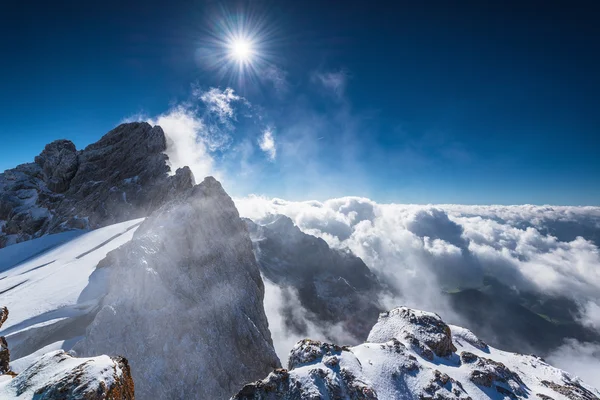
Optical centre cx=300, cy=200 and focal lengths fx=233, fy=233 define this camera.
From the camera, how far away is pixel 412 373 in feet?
80.9

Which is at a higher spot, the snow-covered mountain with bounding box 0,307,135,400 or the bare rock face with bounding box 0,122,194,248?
the bare rock face with bounding box 0,122,194,248

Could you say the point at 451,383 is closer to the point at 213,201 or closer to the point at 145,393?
the point at 145,393

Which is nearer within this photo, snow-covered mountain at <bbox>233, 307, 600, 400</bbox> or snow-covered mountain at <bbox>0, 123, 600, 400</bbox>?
snow-covered mountain at <bbox>0, 123, 600, 400</bbox>

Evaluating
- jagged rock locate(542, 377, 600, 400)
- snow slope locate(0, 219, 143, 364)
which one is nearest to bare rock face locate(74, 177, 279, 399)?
snow slope locate(0, 219, 143, 364)

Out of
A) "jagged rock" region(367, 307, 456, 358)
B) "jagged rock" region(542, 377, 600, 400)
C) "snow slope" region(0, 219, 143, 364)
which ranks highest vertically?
"snow slope" region(0, 219, 143, 364)

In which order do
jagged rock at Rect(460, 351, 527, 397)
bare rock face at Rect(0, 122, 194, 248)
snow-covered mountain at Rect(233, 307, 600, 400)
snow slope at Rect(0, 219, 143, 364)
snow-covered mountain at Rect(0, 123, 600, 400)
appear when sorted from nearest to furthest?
snow-covered mountain at Rect(0, 123, 600, 400), snow-covered mountain at Rect(233, 307, 600, 400), snow slope at Rect(0, 219, 143, 364), jagged rock at Rect(460, 351, 527, 397), bare rock face at Rect(0, 122, 194, 248)

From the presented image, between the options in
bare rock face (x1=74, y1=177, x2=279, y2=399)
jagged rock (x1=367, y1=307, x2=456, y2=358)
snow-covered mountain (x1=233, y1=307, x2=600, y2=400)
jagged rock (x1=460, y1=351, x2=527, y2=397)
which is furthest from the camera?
jagged rock (x1=367, y1=307, x2=456, y2=358)

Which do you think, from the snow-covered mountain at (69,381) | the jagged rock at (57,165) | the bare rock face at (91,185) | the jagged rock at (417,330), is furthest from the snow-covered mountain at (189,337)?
the jagged rock at (57,165)

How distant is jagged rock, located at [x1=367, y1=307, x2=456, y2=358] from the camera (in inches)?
1167

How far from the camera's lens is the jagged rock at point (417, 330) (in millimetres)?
29641

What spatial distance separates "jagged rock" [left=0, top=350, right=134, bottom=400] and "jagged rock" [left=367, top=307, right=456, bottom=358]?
3056 cm

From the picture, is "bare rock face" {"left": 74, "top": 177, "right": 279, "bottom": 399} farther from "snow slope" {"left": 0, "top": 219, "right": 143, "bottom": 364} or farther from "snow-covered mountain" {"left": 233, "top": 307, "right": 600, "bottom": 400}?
"snow-covered mountain" {"left": 233, "top": 307, "right": 600, "bottom": 400}

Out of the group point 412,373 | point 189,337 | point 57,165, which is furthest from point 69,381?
point 57,165

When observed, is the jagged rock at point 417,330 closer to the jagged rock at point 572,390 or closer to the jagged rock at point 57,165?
the jagged rock at point 572,390
